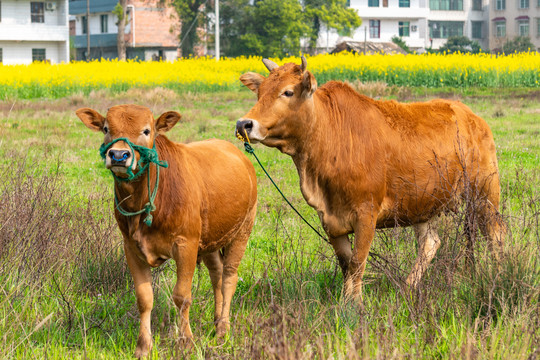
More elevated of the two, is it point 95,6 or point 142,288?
point 95,6

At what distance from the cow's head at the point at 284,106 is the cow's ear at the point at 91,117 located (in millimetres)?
1036

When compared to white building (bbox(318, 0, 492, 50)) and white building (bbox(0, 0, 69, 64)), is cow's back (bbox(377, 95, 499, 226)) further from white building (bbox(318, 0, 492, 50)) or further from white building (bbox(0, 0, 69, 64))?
white building (bbox(318, 0, 492, 50))

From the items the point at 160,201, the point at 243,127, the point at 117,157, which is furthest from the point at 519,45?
the point at 117,157

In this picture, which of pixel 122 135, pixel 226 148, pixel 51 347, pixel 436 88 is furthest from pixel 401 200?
pixel 436 88

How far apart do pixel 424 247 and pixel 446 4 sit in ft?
268

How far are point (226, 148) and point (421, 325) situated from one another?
2.18 m

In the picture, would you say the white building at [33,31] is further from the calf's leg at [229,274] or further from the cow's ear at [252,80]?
the calf's leg at [229,274]

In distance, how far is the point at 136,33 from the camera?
6525 centimetres

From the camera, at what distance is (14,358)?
4.59 m

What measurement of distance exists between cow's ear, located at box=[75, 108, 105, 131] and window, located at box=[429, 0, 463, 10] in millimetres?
82212

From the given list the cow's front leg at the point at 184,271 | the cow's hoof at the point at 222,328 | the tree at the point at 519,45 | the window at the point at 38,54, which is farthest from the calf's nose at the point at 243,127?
the tree at the point at 519,45

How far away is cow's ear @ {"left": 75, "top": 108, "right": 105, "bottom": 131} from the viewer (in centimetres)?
474

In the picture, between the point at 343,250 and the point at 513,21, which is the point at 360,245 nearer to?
the point at 343,250

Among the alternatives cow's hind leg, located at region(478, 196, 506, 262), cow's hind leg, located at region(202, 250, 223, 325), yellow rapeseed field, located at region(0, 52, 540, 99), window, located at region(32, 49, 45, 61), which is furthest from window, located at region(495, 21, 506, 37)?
cow's hind leg, located at region(202, 250, 223, 325)
